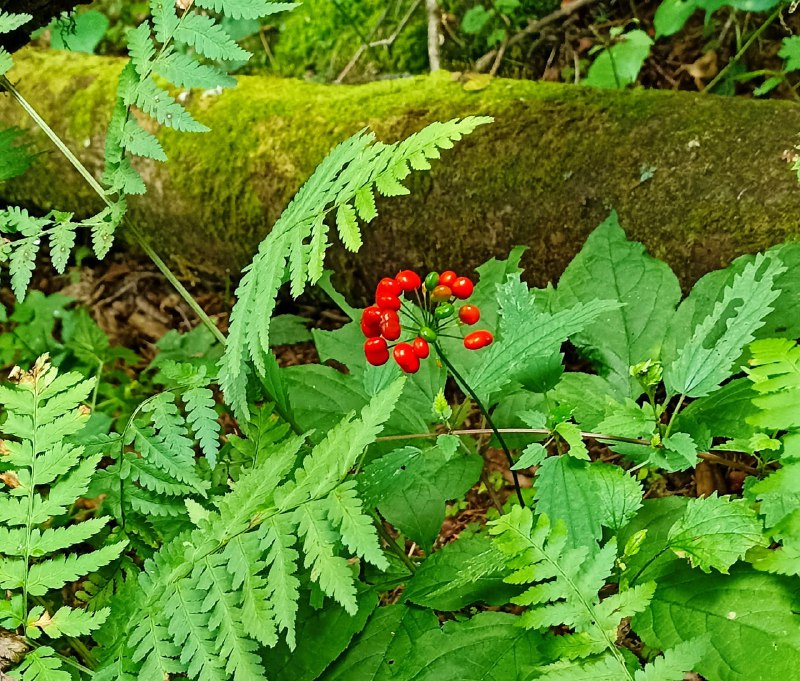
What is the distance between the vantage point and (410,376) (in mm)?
1909

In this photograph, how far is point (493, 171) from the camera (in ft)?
7.80

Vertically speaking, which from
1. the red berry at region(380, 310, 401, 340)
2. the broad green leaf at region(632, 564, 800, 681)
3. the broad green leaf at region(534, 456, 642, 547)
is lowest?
the broad green leaf at region(632, 564, 800, 681)

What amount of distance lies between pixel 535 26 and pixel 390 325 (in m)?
2.65

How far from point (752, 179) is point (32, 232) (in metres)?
1.96

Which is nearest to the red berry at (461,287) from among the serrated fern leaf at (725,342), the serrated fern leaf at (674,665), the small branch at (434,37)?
the serrated fern leaf at (725,342)

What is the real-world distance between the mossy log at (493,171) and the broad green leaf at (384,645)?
1255 millimetres

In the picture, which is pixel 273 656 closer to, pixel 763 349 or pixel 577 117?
pixel 763 349

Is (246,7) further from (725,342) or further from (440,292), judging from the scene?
(725,342)

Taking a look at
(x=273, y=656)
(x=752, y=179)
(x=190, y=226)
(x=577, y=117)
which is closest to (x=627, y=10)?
(x=577, y=117)

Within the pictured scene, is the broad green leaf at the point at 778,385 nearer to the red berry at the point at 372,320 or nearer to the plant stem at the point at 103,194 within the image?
the red berry at the point at 372,320

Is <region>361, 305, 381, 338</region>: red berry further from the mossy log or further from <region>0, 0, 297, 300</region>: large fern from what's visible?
the mossy log

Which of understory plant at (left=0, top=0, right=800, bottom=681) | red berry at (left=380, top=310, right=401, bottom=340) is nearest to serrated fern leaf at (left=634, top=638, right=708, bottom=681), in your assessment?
understory plant at (left=0, top=0, right=800, bottom=681)

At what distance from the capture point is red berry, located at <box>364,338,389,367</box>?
1514 millimetres

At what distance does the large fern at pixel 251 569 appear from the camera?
1.19 m
